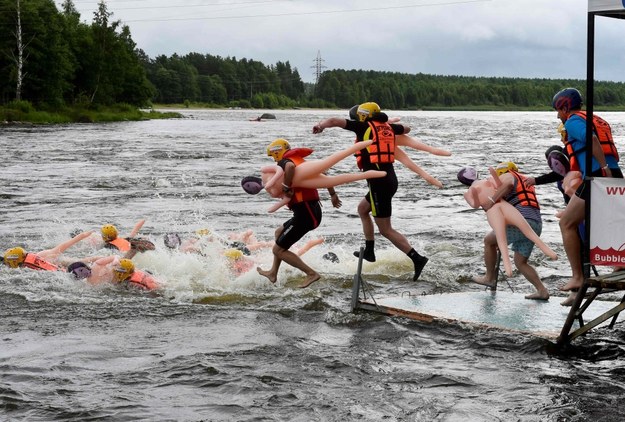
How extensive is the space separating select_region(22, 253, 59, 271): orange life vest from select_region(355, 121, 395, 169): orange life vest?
18.6 feet

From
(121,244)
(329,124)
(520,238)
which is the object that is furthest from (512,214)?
(121,244)

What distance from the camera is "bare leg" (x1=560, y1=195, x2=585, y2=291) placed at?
10.0 metres

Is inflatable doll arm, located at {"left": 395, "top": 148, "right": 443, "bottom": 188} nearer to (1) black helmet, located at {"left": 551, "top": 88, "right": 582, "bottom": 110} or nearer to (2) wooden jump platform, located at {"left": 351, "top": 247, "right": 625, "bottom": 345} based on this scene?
(2) wooden jump platform, located at {"left": 351, "top": 247, "right": 625, "bottom": 345}

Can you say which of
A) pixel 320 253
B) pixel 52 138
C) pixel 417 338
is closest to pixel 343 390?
pixel 417 338

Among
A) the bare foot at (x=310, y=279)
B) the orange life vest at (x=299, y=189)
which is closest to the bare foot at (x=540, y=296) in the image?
the bare foot at (x=310, y=279)

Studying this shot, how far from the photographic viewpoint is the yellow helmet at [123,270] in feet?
44.3

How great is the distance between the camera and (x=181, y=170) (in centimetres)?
3609

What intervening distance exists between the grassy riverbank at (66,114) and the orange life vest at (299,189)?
211 ft

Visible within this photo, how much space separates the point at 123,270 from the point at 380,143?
425cm

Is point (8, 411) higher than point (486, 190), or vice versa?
point (486, 190)

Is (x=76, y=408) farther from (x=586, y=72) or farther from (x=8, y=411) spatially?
(x=586, y=72)

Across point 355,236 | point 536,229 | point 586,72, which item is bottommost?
point 355,236

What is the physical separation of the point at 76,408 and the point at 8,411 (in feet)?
1.98

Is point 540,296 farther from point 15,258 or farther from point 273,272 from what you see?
point 15,258
